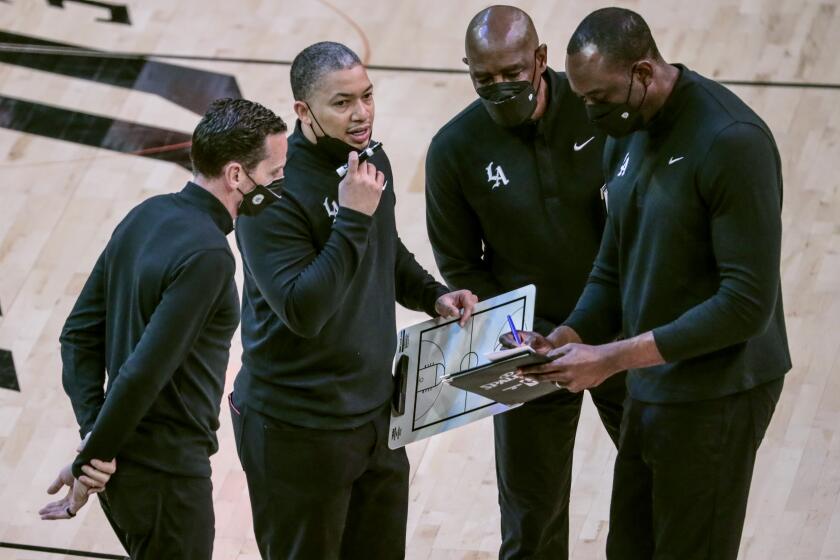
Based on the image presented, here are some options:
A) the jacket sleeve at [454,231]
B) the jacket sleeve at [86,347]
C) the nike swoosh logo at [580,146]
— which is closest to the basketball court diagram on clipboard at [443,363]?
the jacket sleeve at [454,231]

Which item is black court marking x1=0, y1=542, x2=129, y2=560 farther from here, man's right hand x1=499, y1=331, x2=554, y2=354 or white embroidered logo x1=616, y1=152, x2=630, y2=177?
white embroidered logo x1=616, y1=152, x2=630, y2=177

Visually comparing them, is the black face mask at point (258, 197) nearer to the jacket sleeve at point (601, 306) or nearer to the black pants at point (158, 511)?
the black pants at point (158, 511)

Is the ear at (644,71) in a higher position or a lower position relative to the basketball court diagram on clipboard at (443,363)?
higher

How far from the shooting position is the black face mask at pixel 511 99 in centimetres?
323

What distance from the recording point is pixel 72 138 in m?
5.44

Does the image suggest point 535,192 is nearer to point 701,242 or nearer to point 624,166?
point 624,166

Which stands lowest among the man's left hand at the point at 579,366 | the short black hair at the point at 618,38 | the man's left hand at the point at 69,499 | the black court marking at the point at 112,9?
the man's left hand at the point at 69,499

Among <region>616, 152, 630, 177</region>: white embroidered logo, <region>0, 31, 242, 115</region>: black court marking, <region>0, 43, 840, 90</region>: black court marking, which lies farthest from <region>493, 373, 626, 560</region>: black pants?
<region>0, 31, 242, 115</region>: black court marking

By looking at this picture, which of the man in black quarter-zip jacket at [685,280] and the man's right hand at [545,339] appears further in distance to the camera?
the man's right hand at [545,339]

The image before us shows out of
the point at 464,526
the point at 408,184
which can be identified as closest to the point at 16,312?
the point at 408,184

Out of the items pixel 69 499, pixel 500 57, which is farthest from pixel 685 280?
pixel 69 499

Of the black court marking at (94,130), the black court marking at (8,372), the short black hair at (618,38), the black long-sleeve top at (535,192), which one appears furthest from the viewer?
the black court marking at (94,130)

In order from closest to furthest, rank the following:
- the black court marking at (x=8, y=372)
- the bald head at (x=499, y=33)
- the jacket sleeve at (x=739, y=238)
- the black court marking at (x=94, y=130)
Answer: the jacket sleeve at (x=739, y=238), the bald head at (x=499, y=33), the black court marking at (x=8, y=372), the black court marking at (x=94, y=130)

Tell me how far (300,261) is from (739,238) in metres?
0.92
